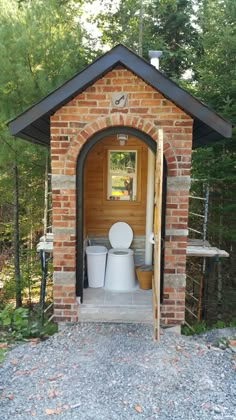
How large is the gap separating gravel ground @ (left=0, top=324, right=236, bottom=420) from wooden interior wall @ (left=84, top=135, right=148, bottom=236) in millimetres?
2137

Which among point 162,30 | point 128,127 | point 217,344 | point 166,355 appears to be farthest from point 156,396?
point 162,30

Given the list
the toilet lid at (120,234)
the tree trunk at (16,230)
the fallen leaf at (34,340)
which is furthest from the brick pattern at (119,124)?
the tree trunk at (16,230)

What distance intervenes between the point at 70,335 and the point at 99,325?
0.42m

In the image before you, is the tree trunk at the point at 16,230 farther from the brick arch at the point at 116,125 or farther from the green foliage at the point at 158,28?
the green foliage at the point at 158,28

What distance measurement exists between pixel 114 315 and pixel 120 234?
1699mm

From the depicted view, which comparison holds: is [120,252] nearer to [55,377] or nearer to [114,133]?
[114,133]

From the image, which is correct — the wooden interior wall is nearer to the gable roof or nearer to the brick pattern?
the brick pattern

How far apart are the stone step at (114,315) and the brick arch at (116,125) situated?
200 cm

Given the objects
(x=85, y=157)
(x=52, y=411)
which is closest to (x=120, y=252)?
(x=85, y=157)

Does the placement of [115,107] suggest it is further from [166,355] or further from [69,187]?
[166,355]

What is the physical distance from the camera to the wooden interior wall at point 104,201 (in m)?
5.88

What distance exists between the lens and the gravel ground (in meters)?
2.82

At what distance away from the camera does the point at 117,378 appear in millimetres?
3279

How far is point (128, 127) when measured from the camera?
13.6 feet
